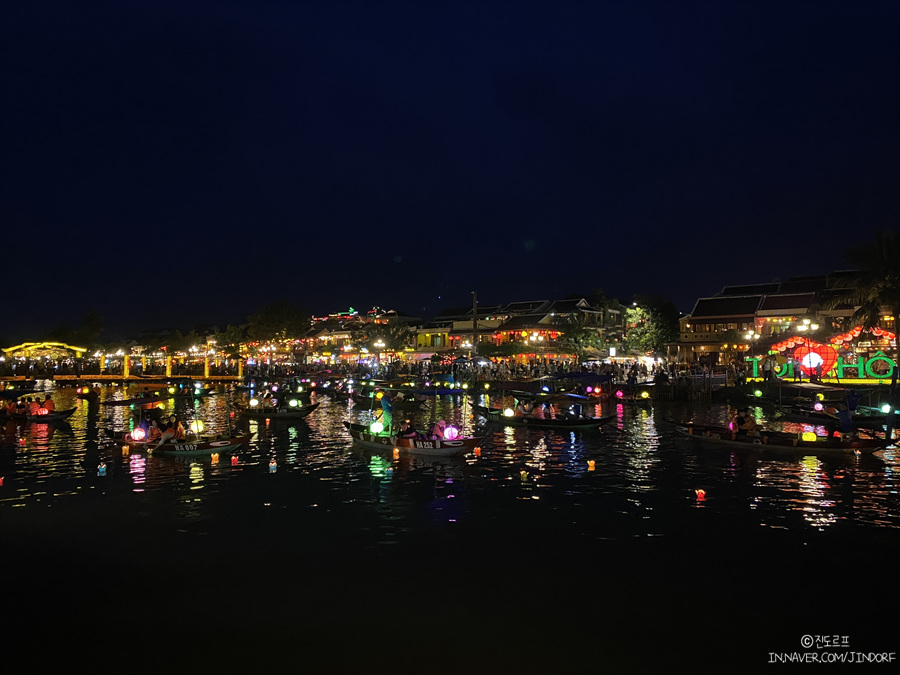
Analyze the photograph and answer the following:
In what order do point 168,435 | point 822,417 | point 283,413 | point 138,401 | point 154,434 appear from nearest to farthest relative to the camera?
point 168,435, point 154,434, point 822,417, point 283,413, point 138,401

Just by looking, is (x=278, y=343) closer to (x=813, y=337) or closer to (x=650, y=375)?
(x=650, y=375)

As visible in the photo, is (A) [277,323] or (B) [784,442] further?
(A) [277,323]

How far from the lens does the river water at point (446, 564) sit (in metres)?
8.73

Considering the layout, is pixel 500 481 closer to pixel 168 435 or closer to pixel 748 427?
pixel 748 427

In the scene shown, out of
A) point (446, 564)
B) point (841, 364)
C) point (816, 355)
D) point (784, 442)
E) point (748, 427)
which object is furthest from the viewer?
point (841, 364)

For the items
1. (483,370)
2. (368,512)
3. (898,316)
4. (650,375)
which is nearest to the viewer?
(368,512)

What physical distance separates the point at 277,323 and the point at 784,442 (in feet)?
291

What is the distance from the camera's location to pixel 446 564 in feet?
38.7

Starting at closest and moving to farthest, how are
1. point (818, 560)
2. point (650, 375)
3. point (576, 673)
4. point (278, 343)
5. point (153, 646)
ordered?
1. point (576, 673)
2. point (153, 646)
3. point (818, 560)
4. point (650, 375)
5. point (278, 343)

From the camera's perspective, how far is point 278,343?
102312 mm

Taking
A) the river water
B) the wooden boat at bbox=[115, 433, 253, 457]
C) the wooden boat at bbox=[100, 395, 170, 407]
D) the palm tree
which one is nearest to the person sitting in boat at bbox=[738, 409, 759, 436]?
the river water

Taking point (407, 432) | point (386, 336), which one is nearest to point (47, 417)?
point (407, 432)

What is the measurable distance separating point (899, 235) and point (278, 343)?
85.1 meters

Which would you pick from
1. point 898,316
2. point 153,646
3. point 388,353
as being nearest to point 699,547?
point 153,646
